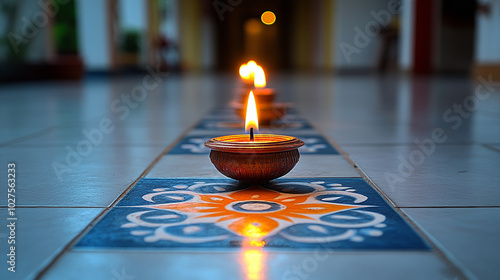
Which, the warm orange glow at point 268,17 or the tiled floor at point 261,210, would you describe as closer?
the tiled floor at point 261,210

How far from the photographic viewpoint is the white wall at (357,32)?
1158 cm

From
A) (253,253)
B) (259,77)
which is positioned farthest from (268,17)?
(253,253)

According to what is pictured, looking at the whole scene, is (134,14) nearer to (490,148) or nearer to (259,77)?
(259,77)

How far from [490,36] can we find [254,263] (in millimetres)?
5900

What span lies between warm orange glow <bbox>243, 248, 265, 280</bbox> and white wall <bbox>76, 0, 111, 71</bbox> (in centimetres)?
838

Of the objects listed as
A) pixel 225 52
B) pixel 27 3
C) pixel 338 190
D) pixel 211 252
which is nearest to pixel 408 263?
pixel 211 252

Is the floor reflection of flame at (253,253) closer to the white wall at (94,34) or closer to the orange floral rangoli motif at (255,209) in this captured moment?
the orange floral rangoli motif at (255,209)

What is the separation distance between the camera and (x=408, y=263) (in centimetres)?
66

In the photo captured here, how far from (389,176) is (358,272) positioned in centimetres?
59

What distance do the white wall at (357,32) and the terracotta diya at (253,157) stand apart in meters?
10.8

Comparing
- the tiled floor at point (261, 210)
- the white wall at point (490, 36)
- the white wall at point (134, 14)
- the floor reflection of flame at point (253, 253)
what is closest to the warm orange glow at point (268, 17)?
the white wall at point (134, 14)

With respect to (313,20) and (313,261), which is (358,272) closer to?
(313,261)

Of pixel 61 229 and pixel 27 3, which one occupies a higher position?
pixel 27 3

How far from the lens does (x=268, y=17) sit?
2198 centimetres
